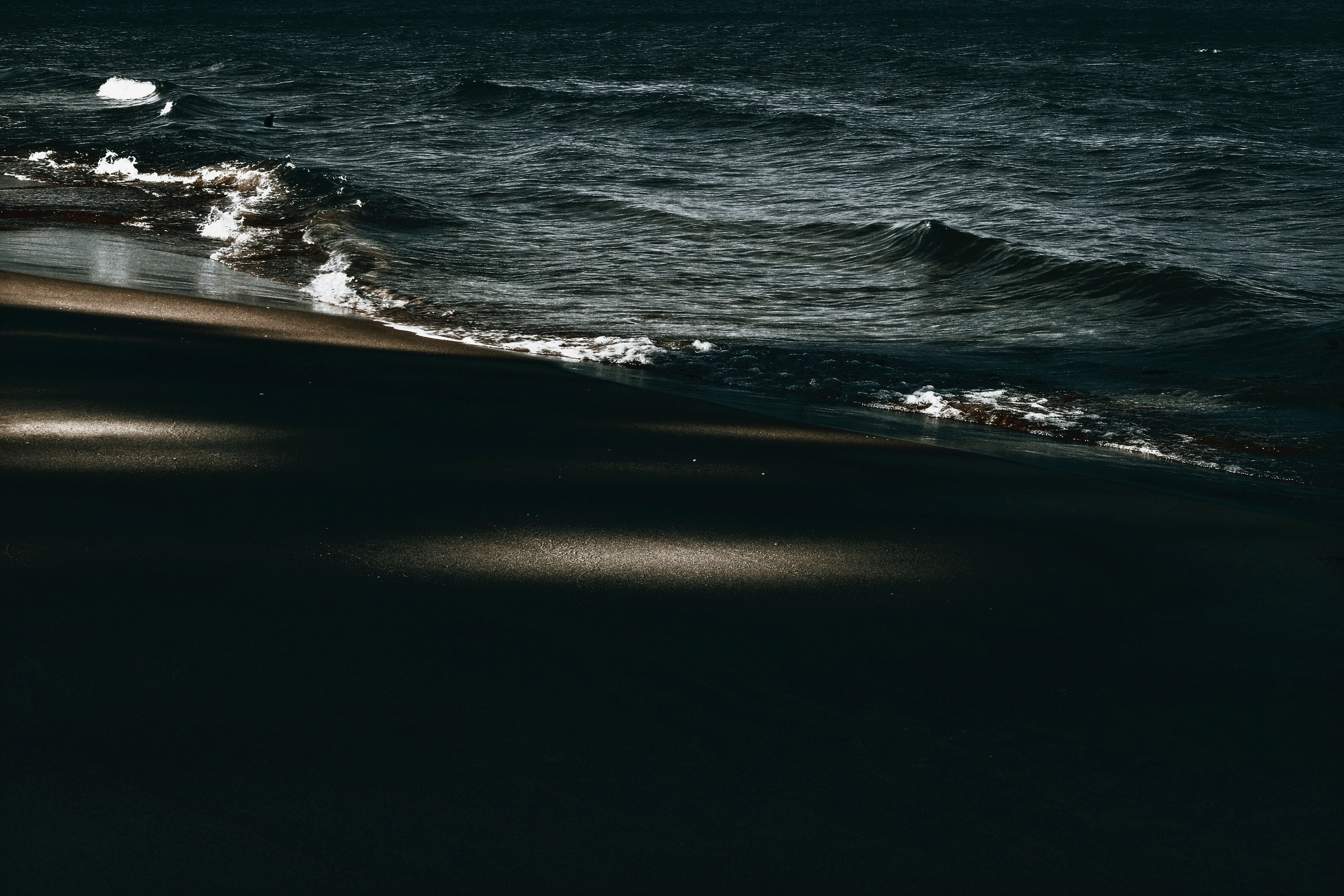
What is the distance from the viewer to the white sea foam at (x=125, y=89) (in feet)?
85.8

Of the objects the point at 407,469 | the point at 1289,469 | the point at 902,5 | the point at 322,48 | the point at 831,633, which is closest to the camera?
the point at 831,633

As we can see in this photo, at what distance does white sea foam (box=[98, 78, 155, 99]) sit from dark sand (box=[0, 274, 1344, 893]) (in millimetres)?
26002

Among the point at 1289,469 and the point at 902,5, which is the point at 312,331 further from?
the point at 902,5

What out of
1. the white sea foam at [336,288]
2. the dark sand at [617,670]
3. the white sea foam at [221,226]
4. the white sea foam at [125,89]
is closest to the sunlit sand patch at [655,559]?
the dark sand at [617,670]

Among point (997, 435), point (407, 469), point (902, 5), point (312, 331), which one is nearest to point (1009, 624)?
point (407, 469)

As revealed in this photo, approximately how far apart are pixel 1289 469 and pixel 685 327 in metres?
4.15

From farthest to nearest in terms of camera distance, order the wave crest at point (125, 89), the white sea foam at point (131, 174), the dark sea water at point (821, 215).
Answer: the wave crest at point (125, 89) < the white sea foam at point (131, 174) < the dark sea water at point (821, 215)

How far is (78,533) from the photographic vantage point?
102 inches

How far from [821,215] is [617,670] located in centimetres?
1176

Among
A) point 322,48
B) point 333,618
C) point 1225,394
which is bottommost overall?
point 1225,394

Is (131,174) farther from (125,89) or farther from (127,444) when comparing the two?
(125,89)

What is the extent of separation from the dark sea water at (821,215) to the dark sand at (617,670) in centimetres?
268

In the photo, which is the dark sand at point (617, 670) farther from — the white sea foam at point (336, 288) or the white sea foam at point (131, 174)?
the white sea foam at point (131, 174)

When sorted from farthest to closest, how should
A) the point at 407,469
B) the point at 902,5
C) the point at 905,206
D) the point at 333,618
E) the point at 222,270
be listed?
the point at 902,5 < the point at 905,206 < the point at 222,270 < the point at 407,469 < the point at 333,618
